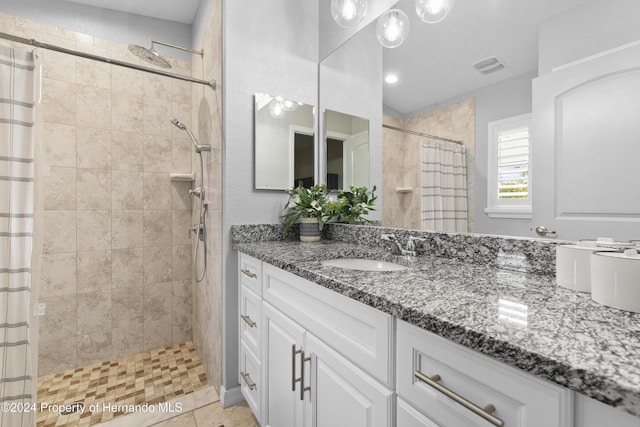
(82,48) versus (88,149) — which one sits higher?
(82,48)

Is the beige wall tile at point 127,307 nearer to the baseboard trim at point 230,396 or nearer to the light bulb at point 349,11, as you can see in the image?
the baseboard trim at point 230,396

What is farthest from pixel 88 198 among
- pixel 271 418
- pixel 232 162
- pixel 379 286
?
pixel 379 286

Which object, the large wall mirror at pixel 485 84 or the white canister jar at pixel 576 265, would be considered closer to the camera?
the white canister jar at pixel 576 265

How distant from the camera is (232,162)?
1695mm

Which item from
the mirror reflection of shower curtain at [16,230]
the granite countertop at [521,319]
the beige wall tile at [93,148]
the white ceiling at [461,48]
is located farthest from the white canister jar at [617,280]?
the beige wall tile at [93,148]

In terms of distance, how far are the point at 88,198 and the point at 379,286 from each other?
92.6 inches

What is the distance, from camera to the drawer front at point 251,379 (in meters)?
1.37

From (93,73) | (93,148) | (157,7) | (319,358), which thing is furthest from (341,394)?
(157,7)

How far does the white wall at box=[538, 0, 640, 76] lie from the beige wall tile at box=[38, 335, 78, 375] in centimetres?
308

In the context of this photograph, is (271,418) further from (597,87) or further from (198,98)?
(198,98)

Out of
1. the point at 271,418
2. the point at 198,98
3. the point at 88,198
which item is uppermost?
the point at 198,98

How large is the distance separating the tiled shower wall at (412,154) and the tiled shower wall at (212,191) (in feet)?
3.11

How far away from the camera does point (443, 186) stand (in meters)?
1.27

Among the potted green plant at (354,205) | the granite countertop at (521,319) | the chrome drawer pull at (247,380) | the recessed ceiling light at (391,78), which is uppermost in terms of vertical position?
the recessed ceiling light at (391,78)
